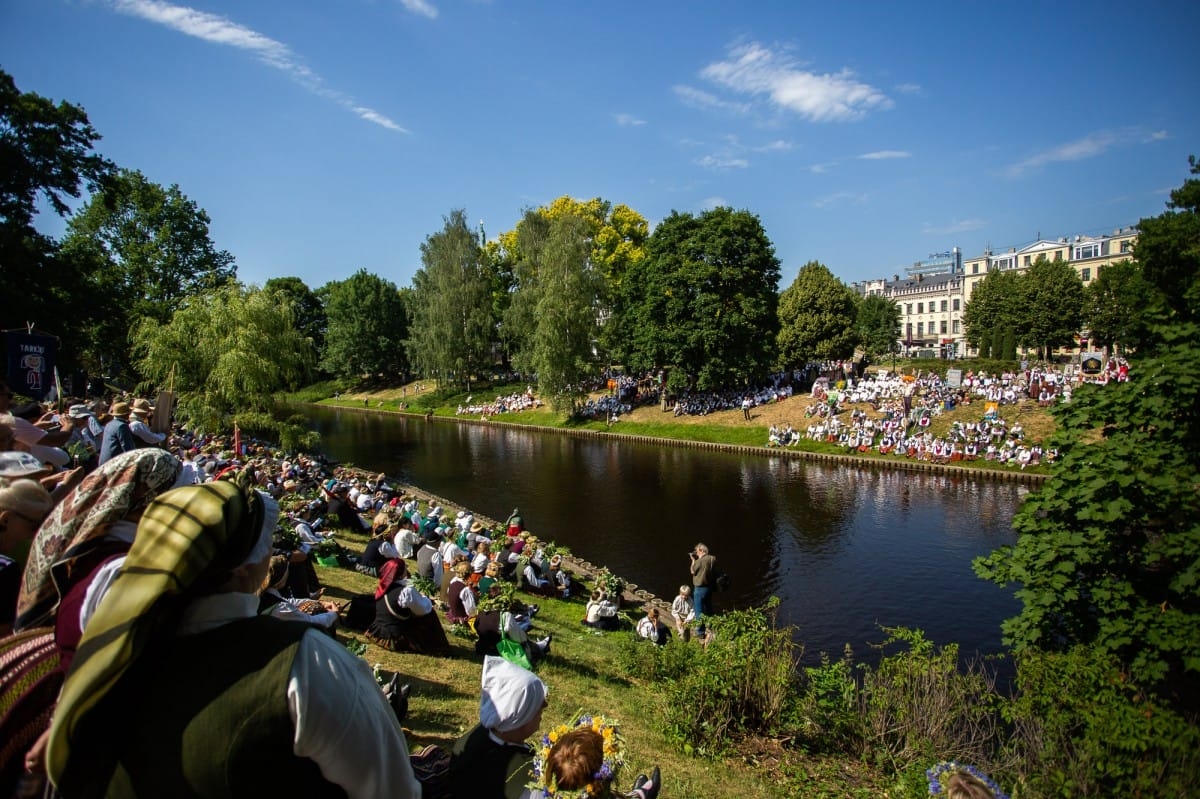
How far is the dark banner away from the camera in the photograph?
1539 centimetres

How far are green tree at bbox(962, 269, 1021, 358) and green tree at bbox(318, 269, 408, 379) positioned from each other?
60.0 meters

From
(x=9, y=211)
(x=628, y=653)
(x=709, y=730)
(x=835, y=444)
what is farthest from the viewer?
(x=835, y=444)

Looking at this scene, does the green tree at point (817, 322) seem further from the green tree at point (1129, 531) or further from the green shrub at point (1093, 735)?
the green shrub at point (1093, 735)

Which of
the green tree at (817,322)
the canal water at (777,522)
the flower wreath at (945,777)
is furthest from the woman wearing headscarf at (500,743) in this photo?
the green tree at (817,322)

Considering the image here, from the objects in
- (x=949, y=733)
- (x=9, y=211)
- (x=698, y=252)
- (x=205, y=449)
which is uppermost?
(x=698, y=252)

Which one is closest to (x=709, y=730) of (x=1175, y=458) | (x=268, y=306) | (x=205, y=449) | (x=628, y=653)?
(x=628, y=653)

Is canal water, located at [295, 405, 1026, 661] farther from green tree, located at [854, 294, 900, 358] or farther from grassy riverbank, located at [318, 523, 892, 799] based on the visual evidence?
green tree, located at [854, 294, 900, 358]

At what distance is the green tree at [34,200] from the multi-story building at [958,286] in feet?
265

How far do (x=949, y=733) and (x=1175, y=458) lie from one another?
4085 mm

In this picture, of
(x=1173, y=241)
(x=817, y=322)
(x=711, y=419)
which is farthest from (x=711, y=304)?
(x=1173, y=241)

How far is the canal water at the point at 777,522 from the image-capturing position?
590 inches

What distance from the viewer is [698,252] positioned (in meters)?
45.0

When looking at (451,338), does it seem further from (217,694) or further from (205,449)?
(217,694)

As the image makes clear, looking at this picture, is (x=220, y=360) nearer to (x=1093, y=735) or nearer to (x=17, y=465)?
(x=17, y=465)
